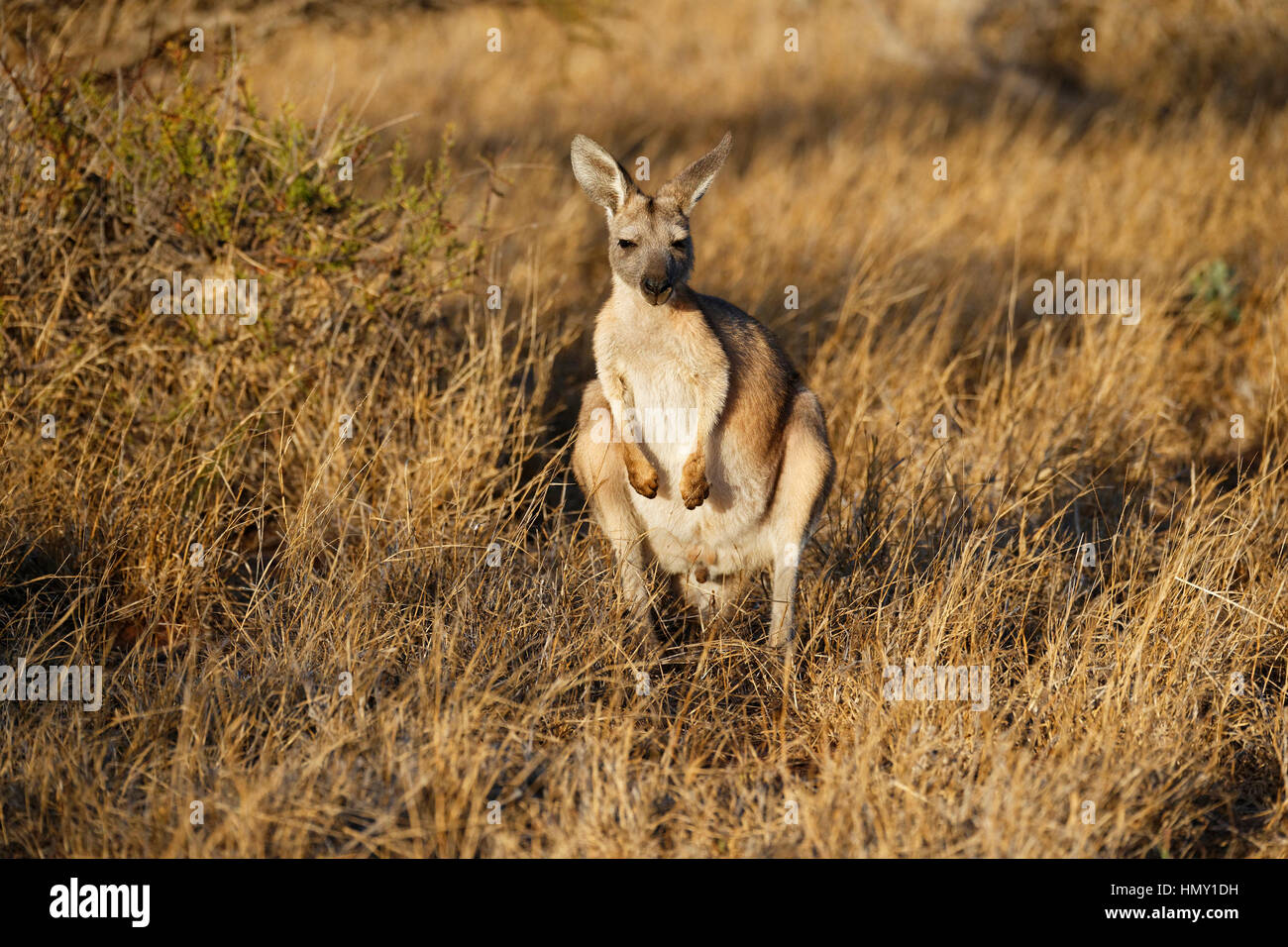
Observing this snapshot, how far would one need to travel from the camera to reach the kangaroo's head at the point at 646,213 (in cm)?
378

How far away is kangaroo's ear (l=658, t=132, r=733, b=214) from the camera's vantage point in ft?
12.8

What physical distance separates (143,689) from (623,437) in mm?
1658

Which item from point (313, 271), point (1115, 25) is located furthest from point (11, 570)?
point (1115, 25)

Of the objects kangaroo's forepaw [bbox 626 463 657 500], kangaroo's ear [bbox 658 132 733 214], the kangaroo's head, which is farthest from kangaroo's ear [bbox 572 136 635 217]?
kangaroo's forepaw [bbox 626 463 657 500]

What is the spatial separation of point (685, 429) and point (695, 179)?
2.80ft

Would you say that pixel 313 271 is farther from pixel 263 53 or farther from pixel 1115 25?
pixel 1115 25

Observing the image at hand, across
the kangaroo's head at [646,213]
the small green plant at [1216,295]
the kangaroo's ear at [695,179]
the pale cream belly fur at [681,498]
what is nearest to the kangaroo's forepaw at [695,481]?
the pale cream belly fur at [681,498]

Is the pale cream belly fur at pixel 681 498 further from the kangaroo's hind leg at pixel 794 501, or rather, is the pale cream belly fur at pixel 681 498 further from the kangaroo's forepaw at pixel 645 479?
the kangaroo's forepaw at pixel 645 479

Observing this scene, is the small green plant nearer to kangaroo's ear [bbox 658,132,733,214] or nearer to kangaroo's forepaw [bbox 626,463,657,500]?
kangaroo's ear [bbox 658,132,733,214]

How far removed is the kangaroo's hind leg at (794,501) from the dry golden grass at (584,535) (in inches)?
6.0

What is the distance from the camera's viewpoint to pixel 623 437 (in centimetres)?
387

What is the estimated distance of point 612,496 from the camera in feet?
13.1

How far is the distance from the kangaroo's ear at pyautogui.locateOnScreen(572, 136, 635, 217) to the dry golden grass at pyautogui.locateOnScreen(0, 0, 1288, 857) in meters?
0.97

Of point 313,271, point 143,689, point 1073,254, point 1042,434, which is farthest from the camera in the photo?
point 1073,254
